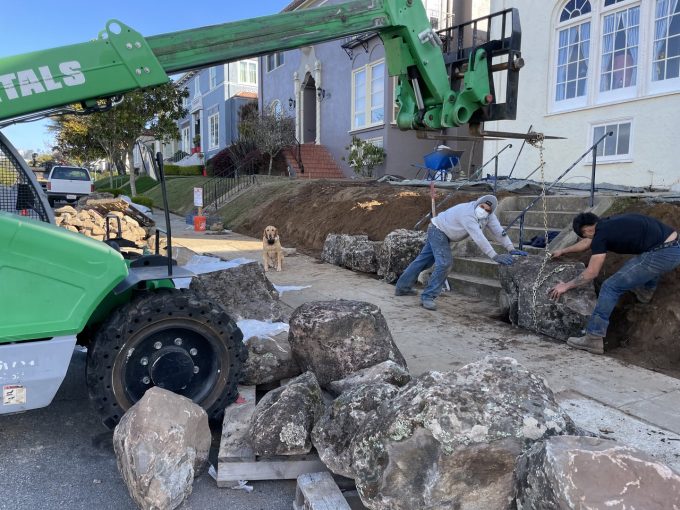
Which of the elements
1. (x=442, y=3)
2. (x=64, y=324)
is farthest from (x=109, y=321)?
(x=442, y=3)

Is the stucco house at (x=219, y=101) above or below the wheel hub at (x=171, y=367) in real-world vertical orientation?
above

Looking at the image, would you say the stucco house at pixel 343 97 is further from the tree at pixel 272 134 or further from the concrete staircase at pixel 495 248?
the concrete staircase at pixel 495 248

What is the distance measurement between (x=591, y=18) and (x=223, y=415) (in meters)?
12.3

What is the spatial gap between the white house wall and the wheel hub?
10.4 metres

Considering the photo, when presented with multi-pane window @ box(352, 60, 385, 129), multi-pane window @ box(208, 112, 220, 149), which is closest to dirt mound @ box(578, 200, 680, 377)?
multi-pane window @ box(352, 60, 385, 129)

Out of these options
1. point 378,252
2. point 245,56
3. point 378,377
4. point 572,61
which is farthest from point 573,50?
point 378,377

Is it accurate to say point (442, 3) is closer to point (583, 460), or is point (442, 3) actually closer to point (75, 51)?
point (75, 51)

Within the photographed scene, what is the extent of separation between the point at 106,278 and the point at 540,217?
6.85 m

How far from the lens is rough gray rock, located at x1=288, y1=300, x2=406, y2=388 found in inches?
159

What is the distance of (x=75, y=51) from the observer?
11.8 ft

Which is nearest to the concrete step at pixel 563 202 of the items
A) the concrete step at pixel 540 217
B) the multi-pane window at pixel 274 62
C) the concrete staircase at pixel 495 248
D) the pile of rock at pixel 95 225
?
the concrete staircase at pixel 495 248

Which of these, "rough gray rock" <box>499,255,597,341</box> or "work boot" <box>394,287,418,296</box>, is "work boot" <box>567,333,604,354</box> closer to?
"rough gray rock" <box>499,255,597,341</box>

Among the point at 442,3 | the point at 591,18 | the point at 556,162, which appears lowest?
the point at 556,162

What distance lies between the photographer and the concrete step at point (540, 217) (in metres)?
7.88
